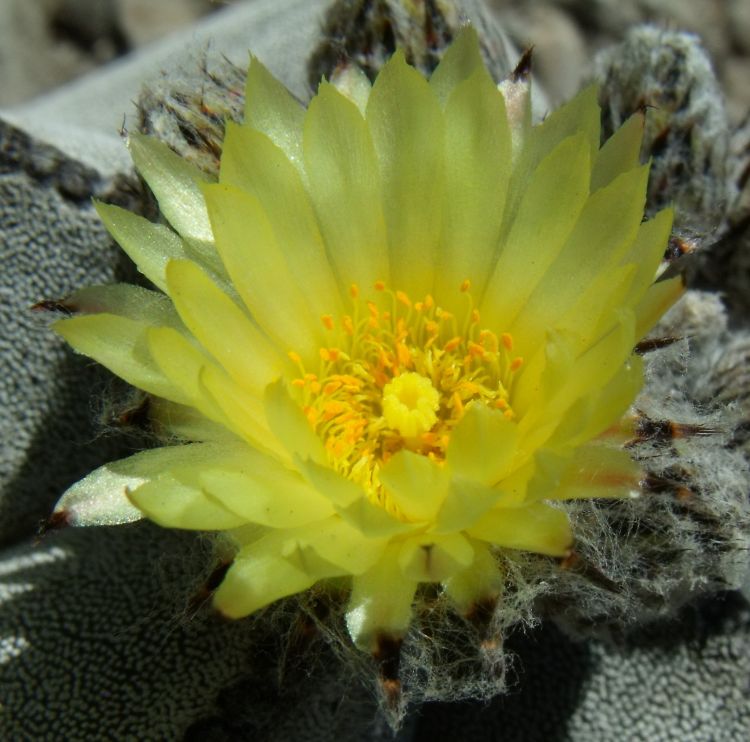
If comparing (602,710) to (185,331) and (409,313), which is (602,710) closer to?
(409,313)

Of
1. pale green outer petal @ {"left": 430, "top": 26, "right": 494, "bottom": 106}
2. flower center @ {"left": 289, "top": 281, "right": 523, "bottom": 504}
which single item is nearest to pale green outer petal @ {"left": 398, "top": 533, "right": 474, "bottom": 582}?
flower center @ {"left": 289, "top": 281, "right": 523, "bottom": 504}

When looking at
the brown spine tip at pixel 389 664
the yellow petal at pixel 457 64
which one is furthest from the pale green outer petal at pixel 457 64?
the brown spine tip at pixel 389 664

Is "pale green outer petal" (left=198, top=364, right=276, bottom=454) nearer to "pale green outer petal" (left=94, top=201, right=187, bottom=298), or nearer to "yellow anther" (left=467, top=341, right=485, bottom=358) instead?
"pale green outer petal" (left=94, top=201, right=187, bottom=298)

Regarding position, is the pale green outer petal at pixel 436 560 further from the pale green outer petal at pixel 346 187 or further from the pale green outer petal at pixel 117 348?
the pale green outer petal at pixel 346 187

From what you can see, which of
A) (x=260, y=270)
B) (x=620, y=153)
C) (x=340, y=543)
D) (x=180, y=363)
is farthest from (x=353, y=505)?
(x=620, y=153)

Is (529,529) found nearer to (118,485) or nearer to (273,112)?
(118,485)
